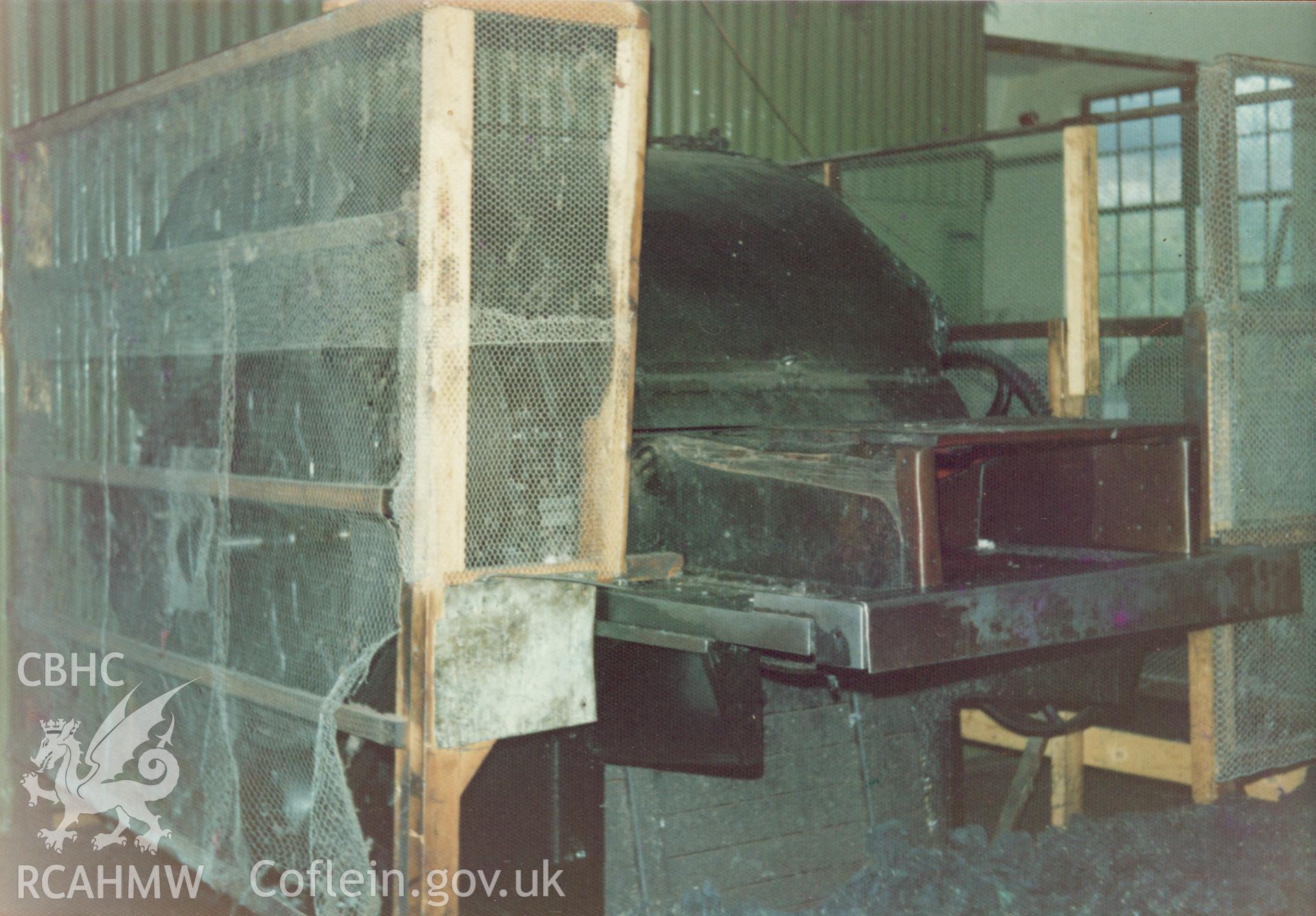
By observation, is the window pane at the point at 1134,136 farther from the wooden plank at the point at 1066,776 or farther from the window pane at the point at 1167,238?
the wooden plank at the point at 1066,776

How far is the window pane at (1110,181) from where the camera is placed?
11.5m

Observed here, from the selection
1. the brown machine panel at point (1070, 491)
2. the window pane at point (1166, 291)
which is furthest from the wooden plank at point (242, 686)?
the window pane at point (1166, 291)

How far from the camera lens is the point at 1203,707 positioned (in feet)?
13.9

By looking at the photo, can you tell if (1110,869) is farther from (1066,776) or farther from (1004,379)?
(1004,379)

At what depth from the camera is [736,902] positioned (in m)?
3.75

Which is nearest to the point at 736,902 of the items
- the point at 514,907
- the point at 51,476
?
the point at 514,907

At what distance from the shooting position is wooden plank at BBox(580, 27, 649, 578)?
310 cm

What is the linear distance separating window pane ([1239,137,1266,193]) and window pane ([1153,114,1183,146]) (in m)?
7.58

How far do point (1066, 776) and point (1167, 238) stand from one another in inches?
278

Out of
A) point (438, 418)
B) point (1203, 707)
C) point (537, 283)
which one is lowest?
point (1203, 707)

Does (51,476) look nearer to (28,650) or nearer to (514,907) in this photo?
(28,650)

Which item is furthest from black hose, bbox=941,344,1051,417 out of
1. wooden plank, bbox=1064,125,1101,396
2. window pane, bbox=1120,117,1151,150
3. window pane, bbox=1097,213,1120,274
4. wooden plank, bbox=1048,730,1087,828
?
window pane, bbox=1120,117,1151,150

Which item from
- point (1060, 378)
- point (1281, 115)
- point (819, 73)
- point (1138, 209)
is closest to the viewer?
point (1281, 115)

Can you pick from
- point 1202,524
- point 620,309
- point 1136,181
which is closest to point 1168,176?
point 1136,181
